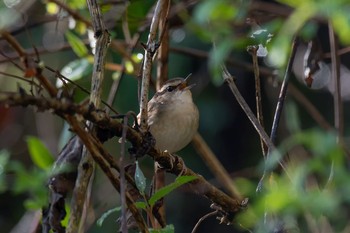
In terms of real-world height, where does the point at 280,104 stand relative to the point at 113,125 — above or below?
below

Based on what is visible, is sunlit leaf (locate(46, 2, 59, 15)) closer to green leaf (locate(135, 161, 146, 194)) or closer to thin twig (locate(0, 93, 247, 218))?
thin twig (locate(0, 93, 247, 218))

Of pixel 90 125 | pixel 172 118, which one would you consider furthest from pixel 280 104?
pixel 172 118

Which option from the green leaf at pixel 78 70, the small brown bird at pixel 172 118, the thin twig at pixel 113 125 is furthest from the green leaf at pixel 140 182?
the small brown bird at pixel 172 118

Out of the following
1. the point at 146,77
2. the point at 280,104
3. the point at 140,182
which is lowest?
the point at 280,104

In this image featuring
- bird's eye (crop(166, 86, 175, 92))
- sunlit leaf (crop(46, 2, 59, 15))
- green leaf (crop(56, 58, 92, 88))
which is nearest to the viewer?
green leaf (crop(56, 58, 92, 88))

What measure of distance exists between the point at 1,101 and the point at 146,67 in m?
0.96

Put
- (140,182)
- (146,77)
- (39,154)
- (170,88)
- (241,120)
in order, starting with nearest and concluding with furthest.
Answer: (140,182)
(146,77)
(39,154)
(170,88)
(241,120)

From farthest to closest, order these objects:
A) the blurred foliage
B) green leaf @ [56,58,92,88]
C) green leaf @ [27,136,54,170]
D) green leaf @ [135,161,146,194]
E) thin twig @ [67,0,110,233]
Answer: green leaf @ [56,58,92,88]
green leaf @ [27,136,54,170]
green leaf @ [135,161,146,194]
thin twig @ [67,0,110,233]
the blurred foliage

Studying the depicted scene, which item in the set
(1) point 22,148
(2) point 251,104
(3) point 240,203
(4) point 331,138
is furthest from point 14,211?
(4) point 331,138

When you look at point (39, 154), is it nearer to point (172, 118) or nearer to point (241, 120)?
point (172, 118)

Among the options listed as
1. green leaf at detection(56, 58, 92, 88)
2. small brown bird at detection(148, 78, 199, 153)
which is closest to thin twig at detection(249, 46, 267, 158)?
green leaf at detection(56, 58, 92, 88)

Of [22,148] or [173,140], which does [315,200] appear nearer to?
[173,140]

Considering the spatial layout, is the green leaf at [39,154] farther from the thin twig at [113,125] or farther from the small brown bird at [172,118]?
the small brown bird at [172,118]

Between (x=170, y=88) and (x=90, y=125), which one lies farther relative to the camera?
(x=170, y=88)
